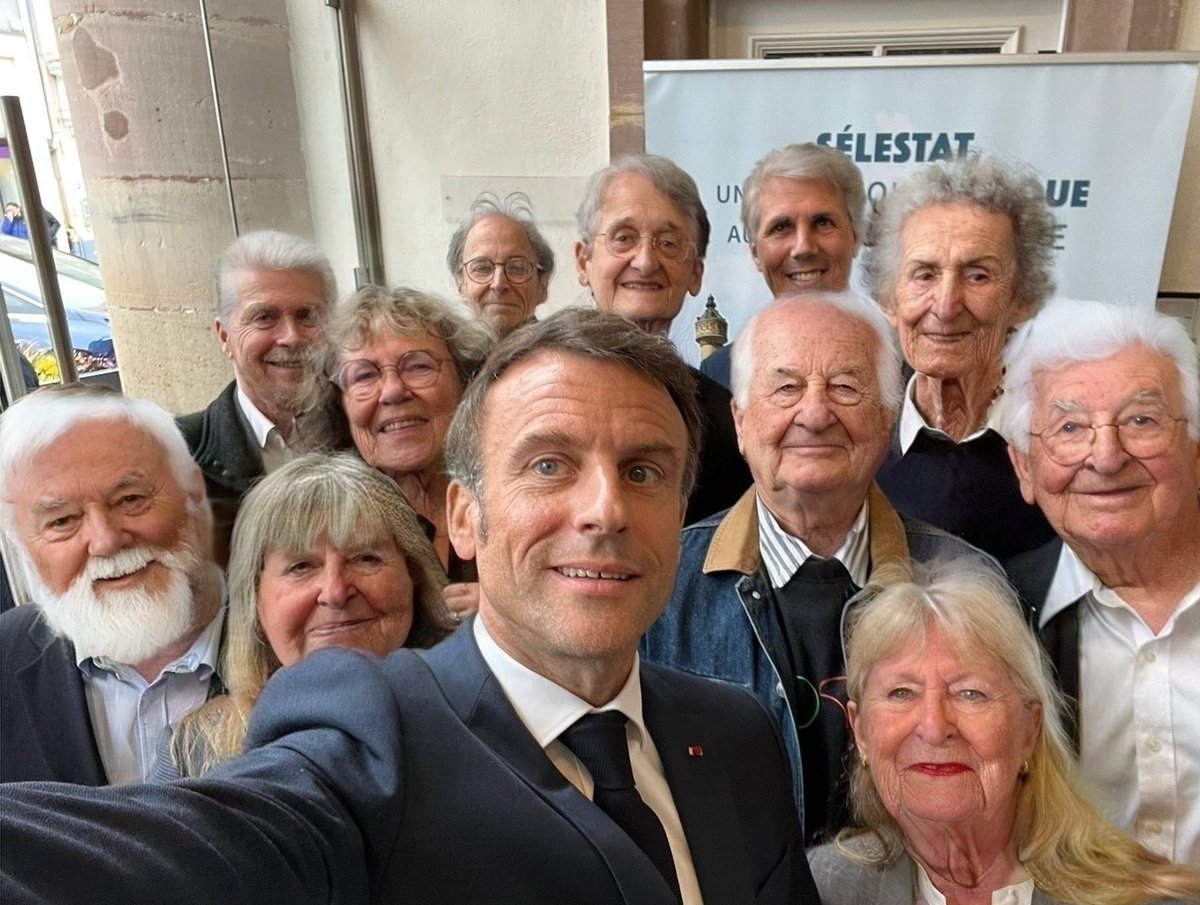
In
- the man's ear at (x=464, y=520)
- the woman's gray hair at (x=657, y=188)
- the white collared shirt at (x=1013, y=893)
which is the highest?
the woman's gray hair at (x=657, y=188)

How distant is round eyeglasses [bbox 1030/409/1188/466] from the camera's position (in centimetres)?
141

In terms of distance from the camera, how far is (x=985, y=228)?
1.85 metres

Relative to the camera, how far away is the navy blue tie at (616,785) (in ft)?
3.14

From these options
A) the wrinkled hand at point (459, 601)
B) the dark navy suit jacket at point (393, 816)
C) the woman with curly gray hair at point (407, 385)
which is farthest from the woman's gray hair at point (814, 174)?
the dark navy suit jacket at point (393, 816)

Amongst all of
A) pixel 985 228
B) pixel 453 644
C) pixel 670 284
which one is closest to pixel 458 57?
pixel 670 284

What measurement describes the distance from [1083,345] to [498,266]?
160 cm

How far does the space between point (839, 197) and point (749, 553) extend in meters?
1.12

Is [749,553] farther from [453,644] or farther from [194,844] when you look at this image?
[194,844]

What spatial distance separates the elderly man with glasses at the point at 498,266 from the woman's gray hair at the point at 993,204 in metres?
1.09

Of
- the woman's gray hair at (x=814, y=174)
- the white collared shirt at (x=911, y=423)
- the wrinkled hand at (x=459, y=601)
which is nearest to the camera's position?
the wrinkled hand at (x=459, y=601)

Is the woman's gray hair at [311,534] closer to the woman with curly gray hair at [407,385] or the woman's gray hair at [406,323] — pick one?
the woman with curly gray hair at [407,385]

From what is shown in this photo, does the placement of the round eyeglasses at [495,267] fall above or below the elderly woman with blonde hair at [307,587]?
above

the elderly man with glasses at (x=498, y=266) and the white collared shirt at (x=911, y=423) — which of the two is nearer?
the white collared shirt at (x=911, y=423)

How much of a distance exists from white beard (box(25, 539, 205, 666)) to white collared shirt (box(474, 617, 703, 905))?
820mm
